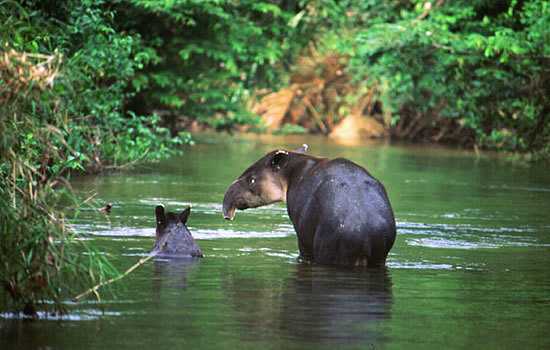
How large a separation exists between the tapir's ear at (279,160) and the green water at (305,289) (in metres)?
0.96

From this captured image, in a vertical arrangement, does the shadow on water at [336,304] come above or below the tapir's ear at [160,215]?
below

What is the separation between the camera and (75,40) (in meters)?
19.4

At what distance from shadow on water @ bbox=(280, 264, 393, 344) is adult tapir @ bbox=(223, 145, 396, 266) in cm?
20

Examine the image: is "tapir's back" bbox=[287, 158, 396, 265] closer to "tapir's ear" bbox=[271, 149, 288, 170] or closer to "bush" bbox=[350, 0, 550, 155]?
"tapir's ear" bbox=[271, 149, 288, 170]

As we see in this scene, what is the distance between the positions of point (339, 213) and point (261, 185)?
1.54 meters

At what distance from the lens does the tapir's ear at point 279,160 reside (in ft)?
37.5

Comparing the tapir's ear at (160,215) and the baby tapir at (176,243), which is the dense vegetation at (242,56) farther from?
the baby tapir at (176,243)

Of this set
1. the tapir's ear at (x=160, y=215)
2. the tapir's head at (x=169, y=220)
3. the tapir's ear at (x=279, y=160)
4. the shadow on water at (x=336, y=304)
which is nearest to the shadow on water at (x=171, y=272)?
the tapir's head at (x=169, y=220)

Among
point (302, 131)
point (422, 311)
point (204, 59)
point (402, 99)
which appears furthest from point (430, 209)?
point (302, 131)

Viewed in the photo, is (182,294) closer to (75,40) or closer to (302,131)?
(75,40)

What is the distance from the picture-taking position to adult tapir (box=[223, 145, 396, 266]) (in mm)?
10297

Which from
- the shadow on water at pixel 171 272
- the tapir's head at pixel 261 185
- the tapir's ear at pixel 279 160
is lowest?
the shadow on water at pixel 171 272

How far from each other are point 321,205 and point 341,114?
47063mm

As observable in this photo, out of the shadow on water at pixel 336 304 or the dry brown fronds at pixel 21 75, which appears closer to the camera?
the dry brown fronds at pixel 21 75
